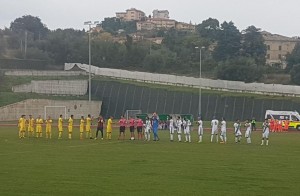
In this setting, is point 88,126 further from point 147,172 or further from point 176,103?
point 176,103

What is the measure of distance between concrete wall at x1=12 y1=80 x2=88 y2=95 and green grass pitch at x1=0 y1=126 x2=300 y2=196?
60.6 meters

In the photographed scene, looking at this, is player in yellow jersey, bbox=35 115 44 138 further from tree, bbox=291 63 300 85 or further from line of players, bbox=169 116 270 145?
tree, bbox=291 63 300 85

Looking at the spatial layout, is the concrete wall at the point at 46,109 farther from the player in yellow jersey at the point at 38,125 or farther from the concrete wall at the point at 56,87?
the player in yellow jersey at the point at 38,125

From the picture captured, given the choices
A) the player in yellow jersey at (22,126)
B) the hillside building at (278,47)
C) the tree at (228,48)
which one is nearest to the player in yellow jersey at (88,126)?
the player in yellow jersey at (22,126)

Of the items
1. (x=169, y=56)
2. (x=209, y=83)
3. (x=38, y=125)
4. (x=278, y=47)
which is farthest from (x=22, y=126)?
(x=278, y=47)

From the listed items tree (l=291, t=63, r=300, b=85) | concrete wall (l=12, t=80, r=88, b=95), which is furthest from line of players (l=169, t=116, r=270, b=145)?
tree (l=291, t=63, r=300, b=85)

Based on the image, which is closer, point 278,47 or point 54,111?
point 54,111

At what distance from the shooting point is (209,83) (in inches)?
3802

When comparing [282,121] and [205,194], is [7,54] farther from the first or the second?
[205,194]

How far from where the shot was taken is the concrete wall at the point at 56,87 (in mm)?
89875

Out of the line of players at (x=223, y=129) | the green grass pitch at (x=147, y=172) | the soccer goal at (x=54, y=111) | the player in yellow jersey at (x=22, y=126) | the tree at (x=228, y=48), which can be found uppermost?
the tree at (x=228, y=48)

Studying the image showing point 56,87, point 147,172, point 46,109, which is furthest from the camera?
point 56,87

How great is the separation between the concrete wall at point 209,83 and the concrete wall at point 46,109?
16492 millimetres

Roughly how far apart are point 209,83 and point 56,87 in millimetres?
23676
